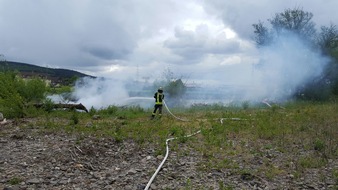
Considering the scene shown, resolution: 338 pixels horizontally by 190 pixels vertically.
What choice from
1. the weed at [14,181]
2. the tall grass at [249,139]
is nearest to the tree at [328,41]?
the tall grass at [249,139]

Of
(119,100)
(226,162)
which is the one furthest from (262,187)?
(119,100)

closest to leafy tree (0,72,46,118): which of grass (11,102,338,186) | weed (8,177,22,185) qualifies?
grass (11,102,338,186)

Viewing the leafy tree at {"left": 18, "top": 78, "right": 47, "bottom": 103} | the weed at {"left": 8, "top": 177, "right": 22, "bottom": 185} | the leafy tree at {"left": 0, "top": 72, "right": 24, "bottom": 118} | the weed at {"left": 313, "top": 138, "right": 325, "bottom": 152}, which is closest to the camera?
the weed at {"left": 8, "top": 177, "right": 22, "bottom": 185}

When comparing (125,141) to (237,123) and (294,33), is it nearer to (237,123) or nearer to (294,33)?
(237,123)

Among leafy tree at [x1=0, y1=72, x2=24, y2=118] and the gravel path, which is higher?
leafy tree at [x1=0, y1=72, x2=24, y2=118]

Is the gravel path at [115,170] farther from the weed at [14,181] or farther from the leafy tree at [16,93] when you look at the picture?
the leafy tree at [16,93]

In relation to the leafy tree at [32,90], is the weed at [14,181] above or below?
below

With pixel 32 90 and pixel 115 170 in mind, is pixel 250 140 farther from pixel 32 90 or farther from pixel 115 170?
pixel 32 90

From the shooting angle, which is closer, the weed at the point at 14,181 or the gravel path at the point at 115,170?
the weed at the point at 14,181

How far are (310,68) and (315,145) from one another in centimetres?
1757

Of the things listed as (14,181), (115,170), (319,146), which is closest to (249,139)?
(319,146)

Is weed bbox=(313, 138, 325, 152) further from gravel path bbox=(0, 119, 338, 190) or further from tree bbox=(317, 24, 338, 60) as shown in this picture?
tree bbox=(317, 24, 338, 60)

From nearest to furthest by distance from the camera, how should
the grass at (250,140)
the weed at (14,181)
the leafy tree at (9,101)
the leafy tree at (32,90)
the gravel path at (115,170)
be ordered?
the weed at (14,181) → the gravel path at (115,170) → the grass at (250,140) → the leafy tree at (9,101) → the leafy tree at (32,90)

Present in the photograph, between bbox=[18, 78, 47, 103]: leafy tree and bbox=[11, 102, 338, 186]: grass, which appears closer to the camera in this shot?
bbox=[11, 102, 338, 186]: grass
